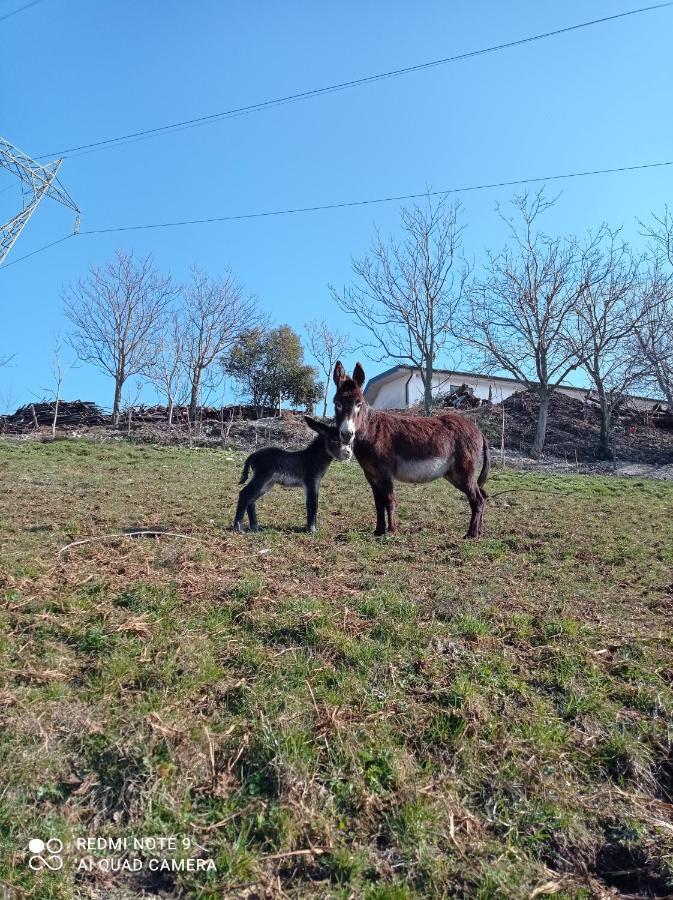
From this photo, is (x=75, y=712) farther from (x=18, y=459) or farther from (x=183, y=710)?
(x=18, y=459)

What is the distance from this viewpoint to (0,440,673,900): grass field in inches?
125

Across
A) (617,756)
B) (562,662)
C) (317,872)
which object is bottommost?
(317,872)

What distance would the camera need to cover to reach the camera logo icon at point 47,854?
9.89ft

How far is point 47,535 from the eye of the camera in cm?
819

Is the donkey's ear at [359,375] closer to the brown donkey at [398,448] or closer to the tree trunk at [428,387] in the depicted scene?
the brown donkey at [398,448]

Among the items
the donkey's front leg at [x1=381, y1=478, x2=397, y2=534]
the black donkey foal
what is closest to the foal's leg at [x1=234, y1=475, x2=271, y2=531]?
the black donkey foal

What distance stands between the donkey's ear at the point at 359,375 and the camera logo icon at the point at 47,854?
702cm

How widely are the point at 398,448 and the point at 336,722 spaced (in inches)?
236

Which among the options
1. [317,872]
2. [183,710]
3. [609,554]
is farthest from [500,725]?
[609,554]

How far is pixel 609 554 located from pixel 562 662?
14.0ft

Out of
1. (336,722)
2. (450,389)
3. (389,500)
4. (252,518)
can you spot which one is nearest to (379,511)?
(389,500)

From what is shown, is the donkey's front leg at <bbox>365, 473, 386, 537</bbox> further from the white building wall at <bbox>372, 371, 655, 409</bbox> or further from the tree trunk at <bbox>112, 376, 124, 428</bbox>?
the white building wall at <bbox>372, 371, 655, 409</bbox>

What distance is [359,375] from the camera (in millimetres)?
9242

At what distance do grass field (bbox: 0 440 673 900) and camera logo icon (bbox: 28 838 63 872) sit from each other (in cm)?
4
